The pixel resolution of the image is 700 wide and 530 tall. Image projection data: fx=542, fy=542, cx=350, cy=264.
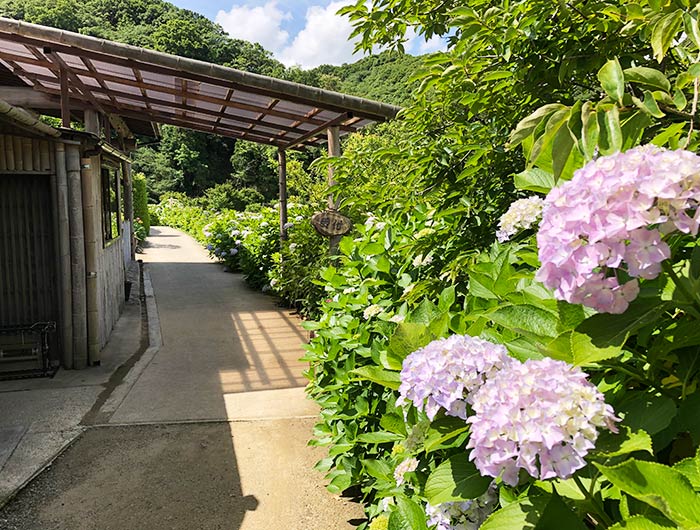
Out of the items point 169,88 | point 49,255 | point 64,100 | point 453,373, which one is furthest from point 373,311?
point 169,88

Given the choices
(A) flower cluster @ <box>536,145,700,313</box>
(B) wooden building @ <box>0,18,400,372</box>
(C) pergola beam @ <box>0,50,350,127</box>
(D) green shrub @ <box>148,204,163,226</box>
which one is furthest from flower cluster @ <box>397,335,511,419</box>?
(D) green shrub @ <box>148,204,163,226</box>

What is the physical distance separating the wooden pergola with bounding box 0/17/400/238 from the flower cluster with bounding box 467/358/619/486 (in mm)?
5359

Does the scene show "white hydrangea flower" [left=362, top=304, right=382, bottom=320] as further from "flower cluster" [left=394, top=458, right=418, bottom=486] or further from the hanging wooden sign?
the hanging wooden sign

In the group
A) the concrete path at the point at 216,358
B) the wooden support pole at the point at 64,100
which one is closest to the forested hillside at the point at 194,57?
the concrete path at the point at 216,358

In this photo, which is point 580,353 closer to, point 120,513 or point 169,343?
point 120,513

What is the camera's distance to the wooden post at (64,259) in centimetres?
511

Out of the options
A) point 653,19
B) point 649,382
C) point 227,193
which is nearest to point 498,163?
point 653,19

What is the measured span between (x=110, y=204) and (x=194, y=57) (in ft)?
100

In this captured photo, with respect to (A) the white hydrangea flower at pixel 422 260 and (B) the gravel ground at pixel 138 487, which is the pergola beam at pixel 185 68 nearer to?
(B) the gravel ground at pixel 138 487

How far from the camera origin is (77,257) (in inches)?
204

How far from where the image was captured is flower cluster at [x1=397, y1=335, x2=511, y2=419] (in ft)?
Answer: 2.88

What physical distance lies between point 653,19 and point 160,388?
456cm

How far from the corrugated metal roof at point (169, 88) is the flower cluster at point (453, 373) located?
514 centimetres

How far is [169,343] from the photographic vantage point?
625 centimetres
